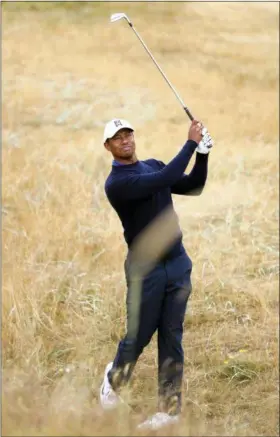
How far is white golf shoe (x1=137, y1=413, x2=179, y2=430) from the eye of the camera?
3164 mm

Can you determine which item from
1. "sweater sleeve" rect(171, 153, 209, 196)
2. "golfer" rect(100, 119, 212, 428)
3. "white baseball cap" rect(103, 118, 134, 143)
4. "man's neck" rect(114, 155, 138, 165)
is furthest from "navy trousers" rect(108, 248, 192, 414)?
"white baseball cap" rect(103, 118, 134, 143)

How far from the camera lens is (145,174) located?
3492mm

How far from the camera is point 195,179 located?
3865 mm

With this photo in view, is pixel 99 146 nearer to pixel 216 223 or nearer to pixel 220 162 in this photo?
pixel 220 162

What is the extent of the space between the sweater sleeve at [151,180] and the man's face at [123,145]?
158mm

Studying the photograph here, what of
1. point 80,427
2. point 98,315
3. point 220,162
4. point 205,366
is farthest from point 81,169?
point 80,427

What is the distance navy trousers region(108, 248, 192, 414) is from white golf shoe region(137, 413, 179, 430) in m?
0.05

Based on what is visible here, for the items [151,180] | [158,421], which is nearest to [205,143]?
[151,180]

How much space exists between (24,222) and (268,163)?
5175mm

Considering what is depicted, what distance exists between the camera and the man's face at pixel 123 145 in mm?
3664

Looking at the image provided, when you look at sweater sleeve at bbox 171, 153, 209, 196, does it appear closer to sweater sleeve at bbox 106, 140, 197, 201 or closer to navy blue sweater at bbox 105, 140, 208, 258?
navy blue sweater at bbox 105, 140, 208, 258

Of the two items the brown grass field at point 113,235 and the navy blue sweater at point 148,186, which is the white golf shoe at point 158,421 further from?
the navy blue sweater at point 148,186

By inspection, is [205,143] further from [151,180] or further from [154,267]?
Answer: [154,267]

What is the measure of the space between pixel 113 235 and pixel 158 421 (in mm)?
3814
